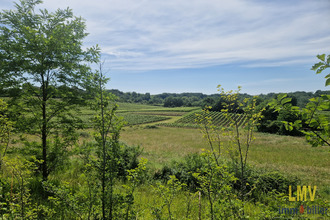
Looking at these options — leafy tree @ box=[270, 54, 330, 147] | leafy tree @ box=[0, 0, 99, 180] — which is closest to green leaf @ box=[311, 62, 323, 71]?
leafy tree @ box=[270, 54, 330, 147]

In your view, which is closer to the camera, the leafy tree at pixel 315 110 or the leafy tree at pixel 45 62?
the leafy tree at pixel 315 110

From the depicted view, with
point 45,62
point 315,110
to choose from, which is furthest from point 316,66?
point 45,62

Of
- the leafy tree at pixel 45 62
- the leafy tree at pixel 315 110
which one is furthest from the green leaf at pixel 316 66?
the leafy tree at pixel 45 62

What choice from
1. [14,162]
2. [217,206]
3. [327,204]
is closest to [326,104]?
[327,204]

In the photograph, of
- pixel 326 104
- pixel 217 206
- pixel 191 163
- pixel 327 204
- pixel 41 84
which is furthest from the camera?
pixel 191 163

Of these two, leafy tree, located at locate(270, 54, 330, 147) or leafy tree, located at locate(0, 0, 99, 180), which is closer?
leafy tree, located at locate(270, 54, 330, 147)

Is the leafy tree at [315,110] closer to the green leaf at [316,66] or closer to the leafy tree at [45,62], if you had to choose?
the green leaf at [316,66]

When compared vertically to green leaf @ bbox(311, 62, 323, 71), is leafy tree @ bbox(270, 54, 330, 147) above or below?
below

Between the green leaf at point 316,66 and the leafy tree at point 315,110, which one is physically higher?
the green leaf at point 316,66

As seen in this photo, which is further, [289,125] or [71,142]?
[71,142]

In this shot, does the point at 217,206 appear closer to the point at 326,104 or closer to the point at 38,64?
the point at 326,104

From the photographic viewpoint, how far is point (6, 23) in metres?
6.03

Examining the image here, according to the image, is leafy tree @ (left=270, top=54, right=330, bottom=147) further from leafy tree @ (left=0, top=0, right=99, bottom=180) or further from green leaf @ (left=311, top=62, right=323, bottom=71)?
leafy tree @ (left=0, top=0, right=99, bottom=180)

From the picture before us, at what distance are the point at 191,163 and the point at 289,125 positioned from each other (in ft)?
25.4
